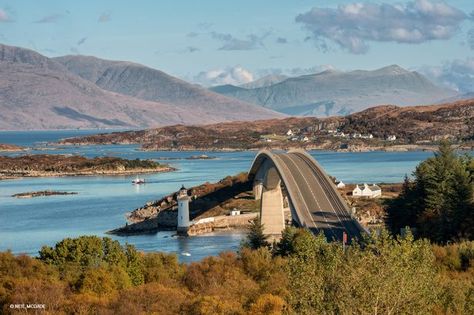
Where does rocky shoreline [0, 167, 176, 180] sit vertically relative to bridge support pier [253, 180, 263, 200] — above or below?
above

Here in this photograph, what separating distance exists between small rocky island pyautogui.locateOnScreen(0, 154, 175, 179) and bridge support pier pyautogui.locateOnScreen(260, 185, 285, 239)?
230 ft

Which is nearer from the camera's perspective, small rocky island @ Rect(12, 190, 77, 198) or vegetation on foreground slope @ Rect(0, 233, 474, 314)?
vegetation on foreground slope @ Rect(0, 233, 474, 314)

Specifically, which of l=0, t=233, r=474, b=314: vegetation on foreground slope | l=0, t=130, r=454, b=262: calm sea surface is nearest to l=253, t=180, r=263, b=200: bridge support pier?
l=0, t=130, r=454, b=262: calm sea surface

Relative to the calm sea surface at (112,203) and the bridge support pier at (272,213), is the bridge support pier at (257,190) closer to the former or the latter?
the calm sea surface at (112,203)

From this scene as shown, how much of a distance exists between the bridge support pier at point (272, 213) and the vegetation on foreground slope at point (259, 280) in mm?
16144

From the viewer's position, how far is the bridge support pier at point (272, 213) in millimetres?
60562

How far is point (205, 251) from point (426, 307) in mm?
35533

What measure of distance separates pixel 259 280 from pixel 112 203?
5611 centimetres

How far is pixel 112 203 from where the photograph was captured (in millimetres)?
86938

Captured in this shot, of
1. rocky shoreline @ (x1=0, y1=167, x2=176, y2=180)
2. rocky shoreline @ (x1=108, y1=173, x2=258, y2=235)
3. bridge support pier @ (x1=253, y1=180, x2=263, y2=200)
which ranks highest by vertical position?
rocky shoreline @ (x1=0, y1=167, x2=176, y2=180)

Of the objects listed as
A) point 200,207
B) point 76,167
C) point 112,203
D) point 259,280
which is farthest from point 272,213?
point 76,167

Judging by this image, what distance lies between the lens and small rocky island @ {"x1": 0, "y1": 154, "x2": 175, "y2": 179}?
432 ft

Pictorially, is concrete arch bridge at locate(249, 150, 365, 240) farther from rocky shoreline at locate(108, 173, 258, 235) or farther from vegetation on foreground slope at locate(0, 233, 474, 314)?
vegetation on foreground slope at locate(0, 233, 474, 314)

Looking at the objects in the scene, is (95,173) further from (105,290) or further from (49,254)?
(105,290)
